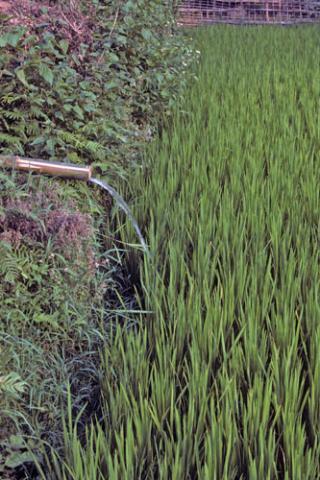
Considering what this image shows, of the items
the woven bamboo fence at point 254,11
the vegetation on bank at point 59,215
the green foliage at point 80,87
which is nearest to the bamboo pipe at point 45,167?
the vegetation on bank at point 59,215

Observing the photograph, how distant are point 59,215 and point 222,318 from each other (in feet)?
2.10

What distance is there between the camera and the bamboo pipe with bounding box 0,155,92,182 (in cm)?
232

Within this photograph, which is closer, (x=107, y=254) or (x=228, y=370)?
(x=228, y=370)

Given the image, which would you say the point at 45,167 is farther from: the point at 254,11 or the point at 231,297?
the point at 254,11

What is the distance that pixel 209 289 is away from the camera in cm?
208

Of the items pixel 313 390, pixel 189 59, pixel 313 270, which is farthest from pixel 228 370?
pixel 189 59

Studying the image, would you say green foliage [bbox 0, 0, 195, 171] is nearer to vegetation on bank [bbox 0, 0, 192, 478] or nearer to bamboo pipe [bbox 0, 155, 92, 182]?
vegetation on bank [bbox 0, 0, 192, 478]

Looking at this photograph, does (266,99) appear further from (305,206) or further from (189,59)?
(305,206)

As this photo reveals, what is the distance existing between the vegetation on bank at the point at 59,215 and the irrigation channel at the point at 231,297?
181 mm

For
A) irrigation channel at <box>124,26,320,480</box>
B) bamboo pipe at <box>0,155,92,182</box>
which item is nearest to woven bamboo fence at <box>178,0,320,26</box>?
irrigation channel at <box>124,26,320,480</box>

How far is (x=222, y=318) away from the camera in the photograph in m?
1.90

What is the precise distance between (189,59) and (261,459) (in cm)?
421

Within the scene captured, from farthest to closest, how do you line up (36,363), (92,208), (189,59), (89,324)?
(189,59)
(92,208)
(89,324)
(36,363)

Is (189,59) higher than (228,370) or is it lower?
higher
